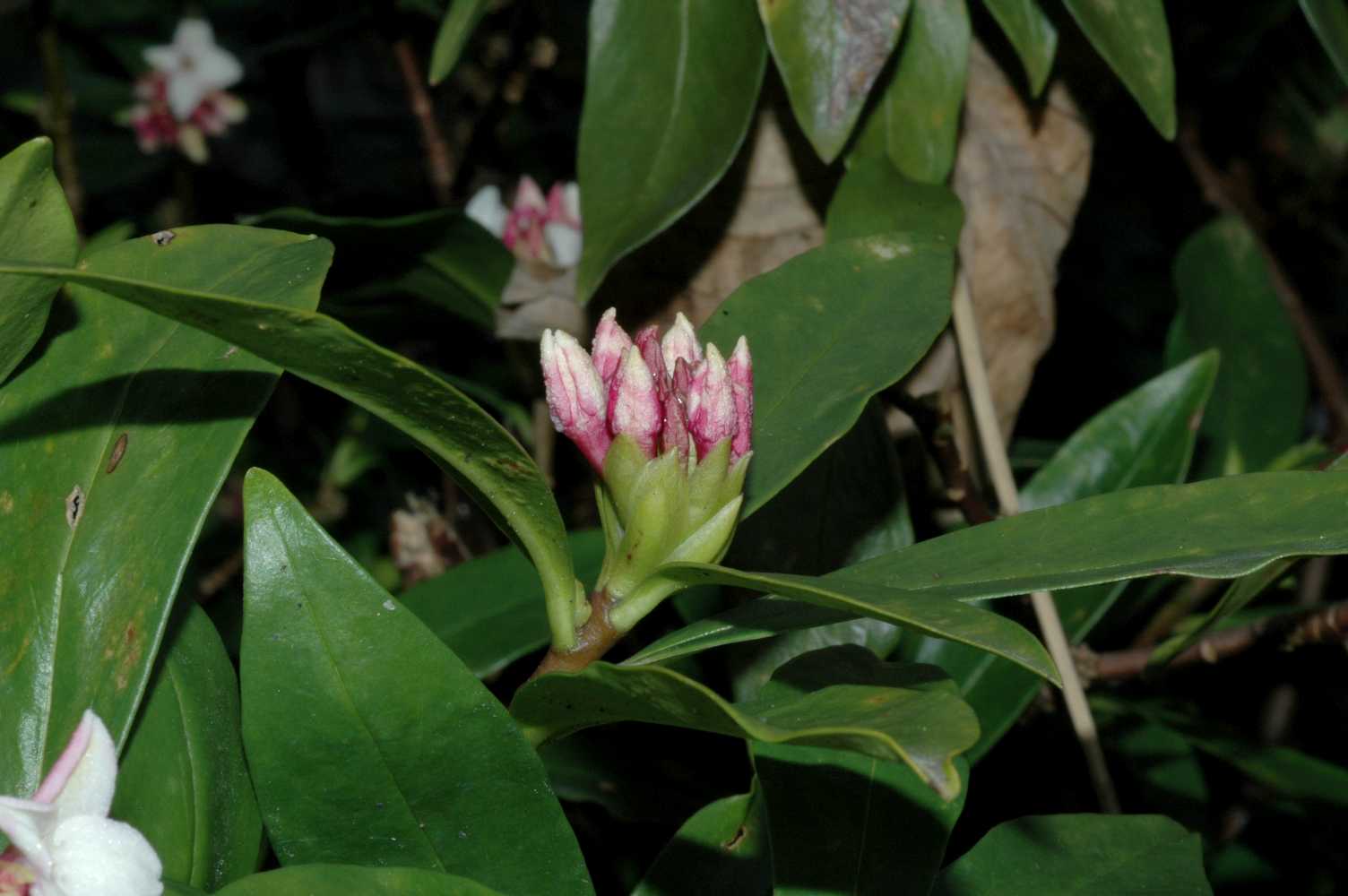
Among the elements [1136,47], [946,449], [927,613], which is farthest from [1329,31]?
[927,613]

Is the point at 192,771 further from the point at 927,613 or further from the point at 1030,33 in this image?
the point at 1030,33

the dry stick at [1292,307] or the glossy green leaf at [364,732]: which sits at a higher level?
the glossy green leaf at [364,732]

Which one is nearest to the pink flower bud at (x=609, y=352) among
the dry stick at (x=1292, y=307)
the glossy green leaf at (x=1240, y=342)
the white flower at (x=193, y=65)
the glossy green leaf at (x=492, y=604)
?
the glossy green leaf at (x=492, y=604)

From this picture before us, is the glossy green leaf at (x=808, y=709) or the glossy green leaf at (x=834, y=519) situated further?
the glossy green leaf at (x=834, y=519)

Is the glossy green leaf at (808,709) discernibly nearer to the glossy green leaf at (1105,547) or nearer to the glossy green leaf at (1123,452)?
the glossy green leaf at (1105,547)

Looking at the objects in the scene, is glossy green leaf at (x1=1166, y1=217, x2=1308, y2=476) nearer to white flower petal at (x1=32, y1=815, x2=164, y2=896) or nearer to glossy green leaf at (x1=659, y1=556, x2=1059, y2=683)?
glossy green leaf at (x1=659, y1=556, x2=1059, y2=683)

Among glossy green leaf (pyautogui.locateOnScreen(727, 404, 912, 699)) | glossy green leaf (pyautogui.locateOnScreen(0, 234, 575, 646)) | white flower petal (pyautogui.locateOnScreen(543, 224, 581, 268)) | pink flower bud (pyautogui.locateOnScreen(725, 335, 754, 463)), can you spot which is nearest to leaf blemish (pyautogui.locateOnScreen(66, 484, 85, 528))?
glossy green leaf (pyautogui.locateOnScreen(0, 234, 575, 646))
